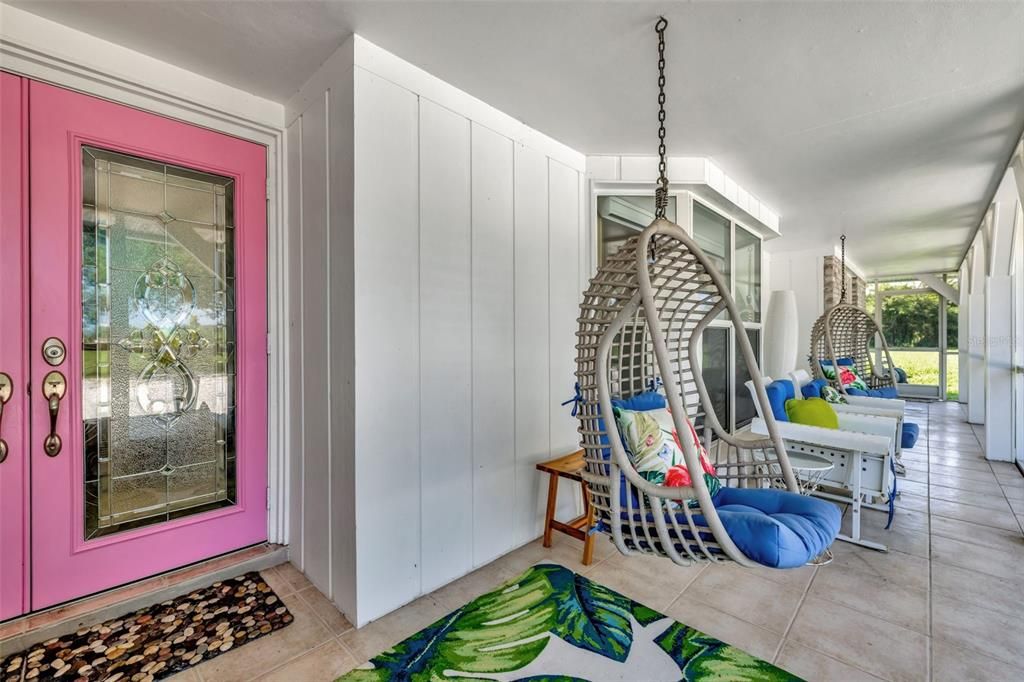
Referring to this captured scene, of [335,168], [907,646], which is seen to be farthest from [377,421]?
[907,646]

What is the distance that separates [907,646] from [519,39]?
9.81ft

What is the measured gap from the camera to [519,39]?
6.39 ft

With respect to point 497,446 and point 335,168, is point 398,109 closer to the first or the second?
point 335,168

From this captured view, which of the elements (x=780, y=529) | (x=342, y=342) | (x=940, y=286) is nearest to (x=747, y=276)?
(x=780, y=529)

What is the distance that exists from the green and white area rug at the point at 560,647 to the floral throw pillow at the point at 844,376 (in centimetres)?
374

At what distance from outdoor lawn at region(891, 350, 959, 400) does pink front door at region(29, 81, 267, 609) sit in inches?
442

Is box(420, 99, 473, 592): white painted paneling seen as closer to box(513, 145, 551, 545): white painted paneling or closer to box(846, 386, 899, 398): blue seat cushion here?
box(513, 145, 551, 545): white painted paneling

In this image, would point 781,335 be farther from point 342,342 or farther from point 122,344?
point 122,344

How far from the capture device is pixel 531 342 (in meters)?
2.73

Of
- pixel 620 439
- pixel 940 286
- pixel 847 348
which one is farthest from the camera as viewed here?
pixel 940 286

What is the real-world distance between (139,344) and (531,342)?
1971mm

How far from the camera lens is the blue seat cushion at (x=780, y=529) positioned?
132 centimetres

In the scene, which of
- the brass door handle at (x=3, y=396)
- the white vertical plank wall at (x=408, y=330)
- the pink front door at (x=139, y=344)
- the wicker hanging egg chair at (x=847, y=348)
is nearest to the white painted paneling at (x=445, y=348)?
the white vertical plank wall at (x=408, y=330)

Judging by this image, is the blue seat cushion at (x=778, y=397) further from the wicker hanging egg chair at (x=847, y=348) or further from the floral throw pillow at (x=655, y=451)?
the floral throw pillow at (x=655, y=451)
